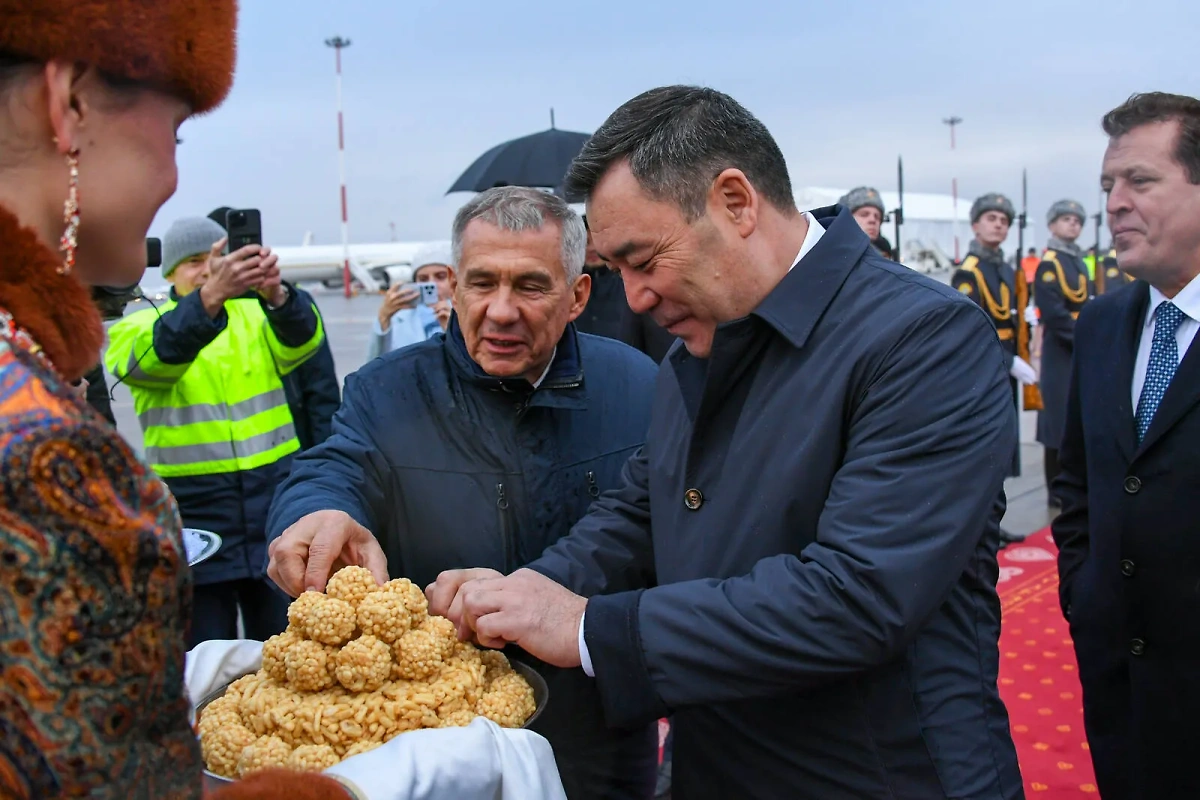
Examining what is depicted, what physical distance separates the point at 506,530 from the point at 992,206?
670 cm

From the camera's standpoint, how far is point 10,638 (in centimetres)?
81

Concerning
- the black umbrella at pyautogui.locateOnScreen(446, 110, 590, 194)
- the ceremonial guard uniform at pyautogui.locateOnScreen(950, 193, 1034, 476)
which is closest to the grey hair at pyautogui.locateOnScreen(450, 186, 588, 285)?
the black umbrella at pyautogui.locateOnScreen(446, 110, 590, 194)

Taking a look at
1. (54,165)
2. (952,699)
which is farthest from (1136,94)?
(54,165)

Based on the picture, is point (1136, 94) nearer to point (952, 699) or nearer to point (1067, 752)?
point (952, 699)

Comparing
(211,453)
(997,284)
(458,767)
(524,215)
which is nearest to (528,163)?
(211,453)

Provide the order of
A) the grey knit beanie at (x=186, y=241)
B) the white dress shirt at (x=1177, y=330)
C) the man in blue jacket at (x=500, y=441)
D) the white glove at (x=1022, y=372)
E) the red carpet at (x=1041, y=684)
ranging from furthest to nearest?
Answer: the white glove at (x=1022, y=372)
the grey knit beanie at (x=186, y=241)
the red carpet at (x=1041, y=684)
the white dress shirt at (x=1177, y=330)
the man in blue jacket at (x=500, y=441)

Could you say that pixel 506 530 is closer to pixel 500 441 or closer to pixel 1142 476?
pixel 500 441

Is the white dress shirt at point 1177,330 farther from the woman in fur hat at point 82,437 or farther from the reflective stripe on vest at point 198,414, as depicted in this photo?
Result: the reflective stripe on vest at point 198,414

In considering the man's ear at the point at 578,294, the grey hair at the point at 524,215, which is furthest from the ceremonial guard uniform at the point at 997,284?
the grey hair at the point at 524,215

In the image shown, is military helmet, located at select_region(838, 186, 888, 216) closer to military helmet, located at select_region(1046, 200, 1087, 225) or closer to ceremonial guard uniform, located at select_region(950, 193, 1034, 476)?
ceremonial guard uniform, located at select_region(950, 193, 1034, 476)

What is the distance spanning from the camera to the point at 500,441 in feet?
7.49

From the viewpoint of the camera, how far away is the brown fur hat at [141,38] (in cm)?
88

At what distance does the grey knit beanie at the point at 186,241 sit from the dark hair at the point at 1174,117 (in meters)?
3.61

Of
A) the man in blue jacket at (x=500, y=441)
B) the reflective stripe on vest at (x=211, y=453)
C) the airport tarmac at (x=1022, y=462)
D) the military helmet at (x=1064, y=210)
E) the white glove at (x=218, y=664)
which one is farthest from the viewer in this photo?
the military helmet at (x=1064, y=210)
